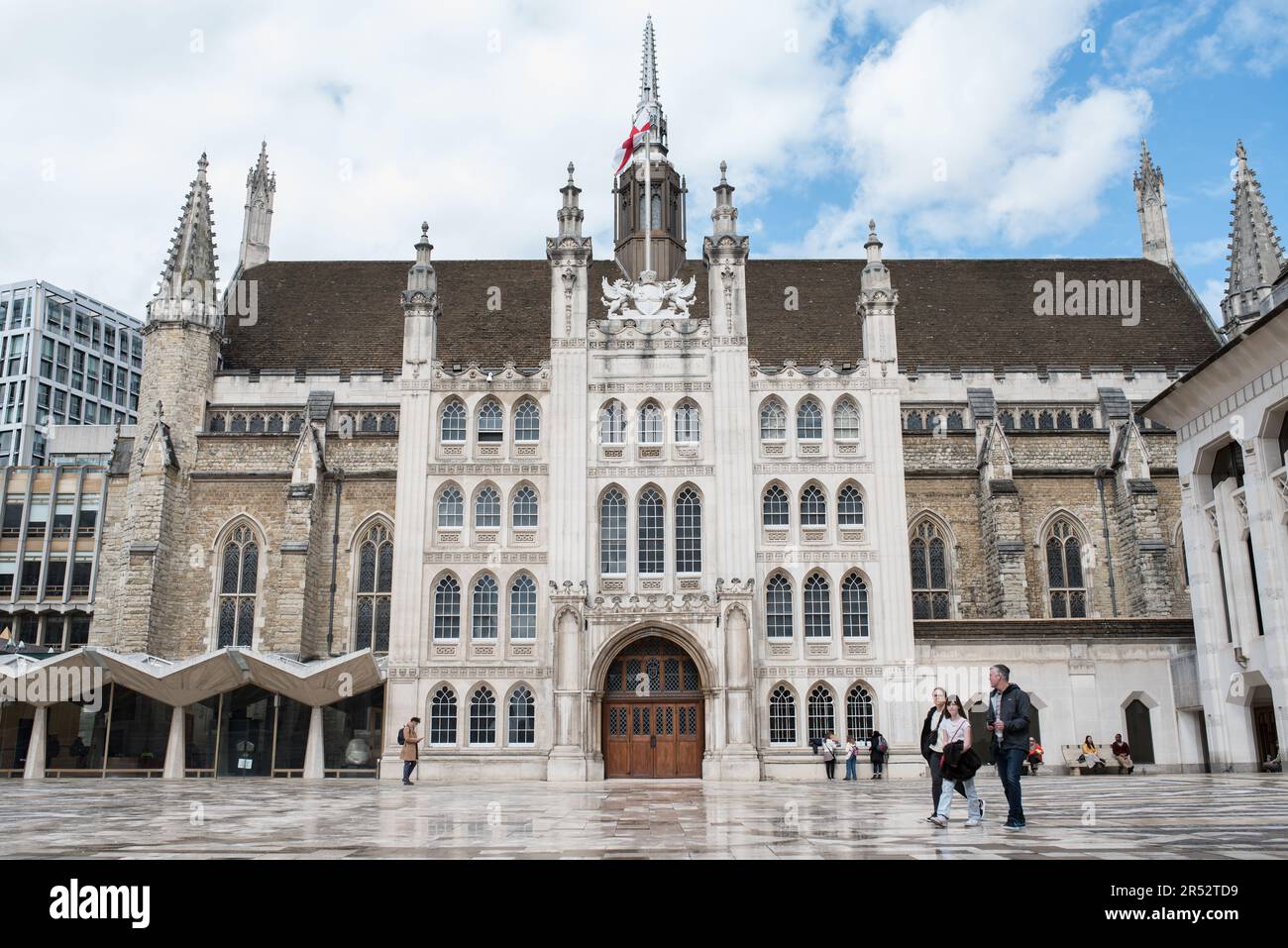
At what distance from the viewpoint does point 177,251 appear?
42.3 m

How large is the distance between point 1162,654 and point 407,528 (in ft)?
72.1

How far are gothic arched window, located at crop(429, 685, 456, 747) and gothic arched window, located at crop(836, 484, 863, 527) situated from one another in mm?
12353

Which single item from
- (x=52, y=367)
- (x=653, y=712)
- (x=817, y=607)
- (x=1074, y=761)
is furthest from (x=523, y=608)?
(x=52, y=367)

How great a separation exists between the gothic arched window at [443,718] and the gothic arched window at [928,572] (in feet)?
52.3

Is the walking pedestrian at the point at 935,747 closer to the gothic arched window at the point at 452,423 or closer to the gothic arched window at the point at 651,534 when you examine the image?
the gothic arched window at the point at 651,534

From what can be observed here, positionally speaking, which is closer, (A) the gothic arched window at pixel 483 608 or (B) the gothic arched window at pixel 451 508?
(A) the gothic arched window at pixel 483 608

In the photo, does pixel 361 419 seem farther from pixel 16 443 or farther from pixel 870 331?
pixel 16 443

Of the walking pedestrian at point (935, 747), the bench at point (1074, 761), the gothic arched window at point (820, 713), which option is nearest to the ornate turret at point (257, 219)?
the gothic arched window at point (820, 713)

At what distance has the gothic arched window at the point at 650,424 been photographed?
33406mm
